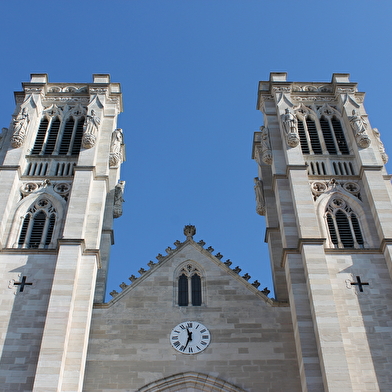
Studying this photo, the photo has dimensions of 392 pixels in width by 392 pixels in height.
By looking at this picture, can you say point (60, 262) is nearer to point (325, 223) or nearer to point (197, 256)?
point (197, 256)

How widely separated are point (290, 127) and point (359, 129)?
2941mm

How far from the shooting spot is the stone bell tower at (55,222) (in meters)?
17.6

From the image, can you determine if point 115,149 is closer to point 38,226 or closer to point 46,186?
point 46,186

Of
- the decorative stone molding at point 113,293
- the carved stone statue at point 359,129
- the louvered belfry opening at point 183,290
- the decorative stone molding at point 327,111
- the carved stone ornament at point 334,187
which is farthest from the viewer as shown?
the decorative stone molding at point 327,111

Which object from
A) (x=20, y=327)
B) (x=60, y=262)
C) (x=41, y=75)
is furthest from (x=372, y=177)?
(x=41, y=75)

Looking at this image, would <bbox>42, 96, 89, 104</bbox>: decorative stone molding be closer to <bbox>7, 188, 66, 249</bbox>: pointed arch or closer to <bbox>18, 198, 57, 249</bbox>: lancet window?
<bbox>7, 188, 66, 249</bbox>: pointed arch

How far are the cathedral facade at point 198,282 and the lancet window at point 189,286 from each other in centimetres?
5

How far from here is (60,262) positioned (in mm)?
19531

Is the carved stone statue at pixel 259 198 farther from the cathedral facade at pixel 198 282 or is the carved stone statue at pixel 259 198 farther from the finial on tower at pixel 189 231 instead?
the finial on tower at pixel 189 231

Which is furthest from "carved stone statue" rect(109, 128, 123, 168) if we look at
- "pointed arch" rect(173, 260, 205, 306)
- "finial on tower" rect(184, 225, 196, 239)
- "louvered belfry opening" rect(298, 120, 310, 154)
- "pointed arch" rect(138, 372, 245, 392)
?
"pointed arch" rect(138, 372, 245, 392)

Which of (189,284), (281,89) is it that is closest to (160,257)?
(189,284)

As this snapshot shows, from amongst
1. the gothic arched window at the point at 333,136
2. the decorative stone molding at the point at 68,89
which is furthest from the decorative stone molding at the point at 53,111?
the gothic arched window at the point at 333,136

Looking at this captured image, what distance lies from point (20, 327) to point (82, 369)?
2459mm

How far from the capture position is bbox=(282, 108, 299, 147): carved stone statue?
79.5ft
